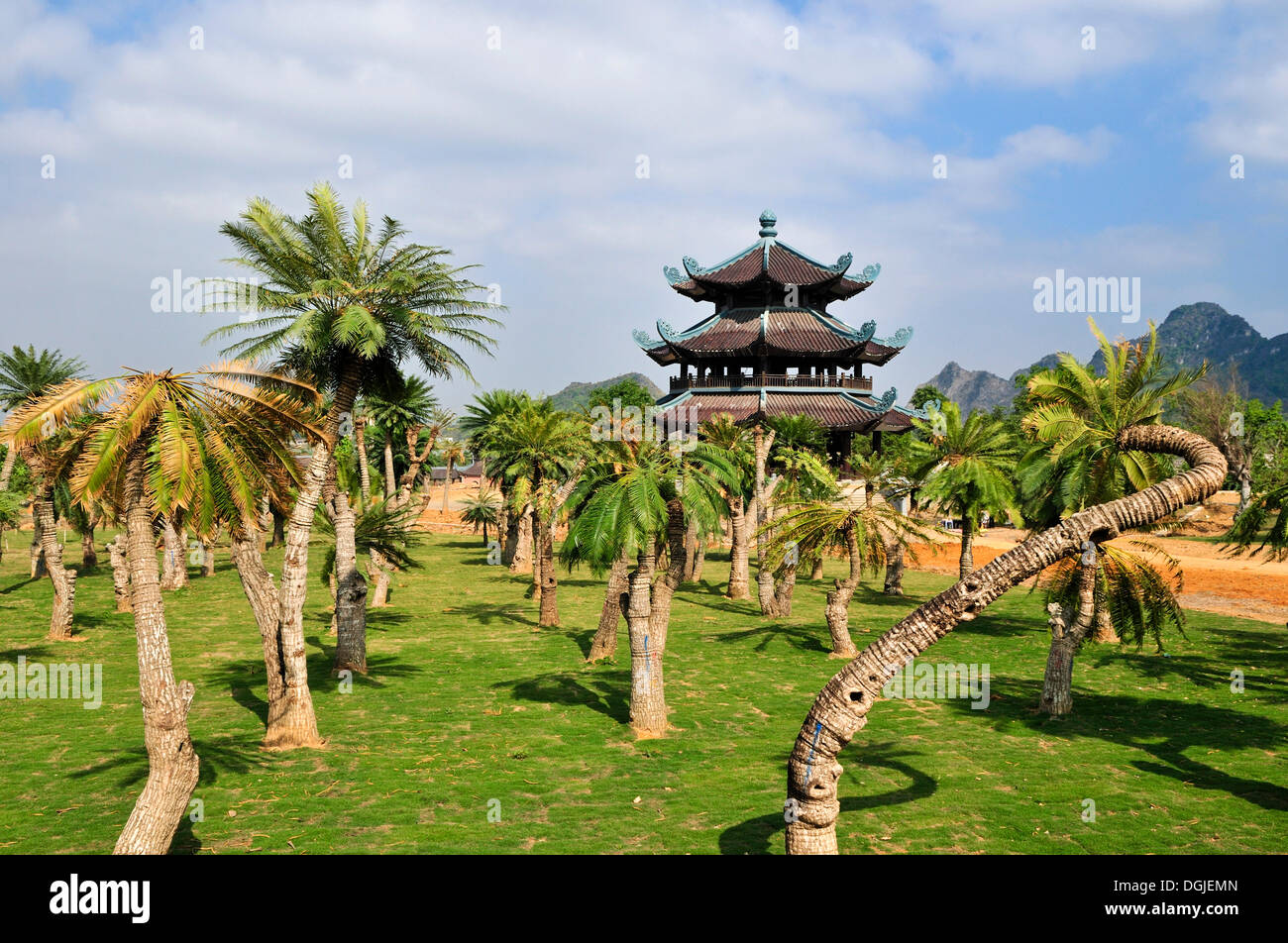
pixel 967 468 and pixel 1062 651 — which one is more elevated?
pixel 967 468

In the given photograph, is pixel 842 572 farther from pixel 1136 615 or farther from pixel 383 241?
pixel 1136 615

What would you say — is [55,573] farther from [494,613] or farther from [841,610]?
[841,610]

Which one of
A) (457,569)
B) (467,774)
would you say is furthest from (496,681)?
(457,569)

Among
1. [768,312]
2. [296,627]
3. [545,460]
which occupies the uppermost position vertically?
[768,312]

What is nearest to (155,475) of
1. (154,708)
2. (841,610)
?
(154,708)

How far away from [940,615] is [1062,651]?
38.2 feet

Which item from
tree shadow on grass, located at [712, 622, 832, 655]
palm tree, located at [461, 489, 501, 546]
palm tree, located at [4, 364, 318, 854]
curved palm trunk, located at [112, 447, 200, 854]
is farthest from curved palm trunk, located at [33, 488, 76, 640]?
palm tree, located at [461, 489, 501, 546]

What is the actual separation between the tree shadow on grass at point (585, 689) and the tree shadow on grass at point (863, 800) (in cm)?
466

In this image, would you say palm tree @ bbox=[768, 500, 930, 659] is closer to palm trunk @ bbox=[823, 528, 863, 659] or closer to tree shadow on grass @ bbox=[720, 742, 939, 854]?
palm trunk @ bbox=[823, 528, 863, 659]

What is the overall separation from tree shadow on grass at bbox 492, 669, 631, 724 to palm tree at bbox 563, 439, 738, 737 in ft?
5.64

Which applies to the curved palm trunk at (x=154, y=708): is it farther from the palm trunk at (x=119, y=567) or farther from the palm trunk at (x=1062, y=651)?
the palm trunk at (x=119, y=567)

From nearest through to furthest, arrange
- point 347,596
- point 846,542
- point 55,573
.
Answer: point 347,596
point 846,542
point 55,573

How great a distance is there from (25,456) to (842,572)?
117 feet

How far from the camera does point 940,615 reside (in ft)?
20.4
